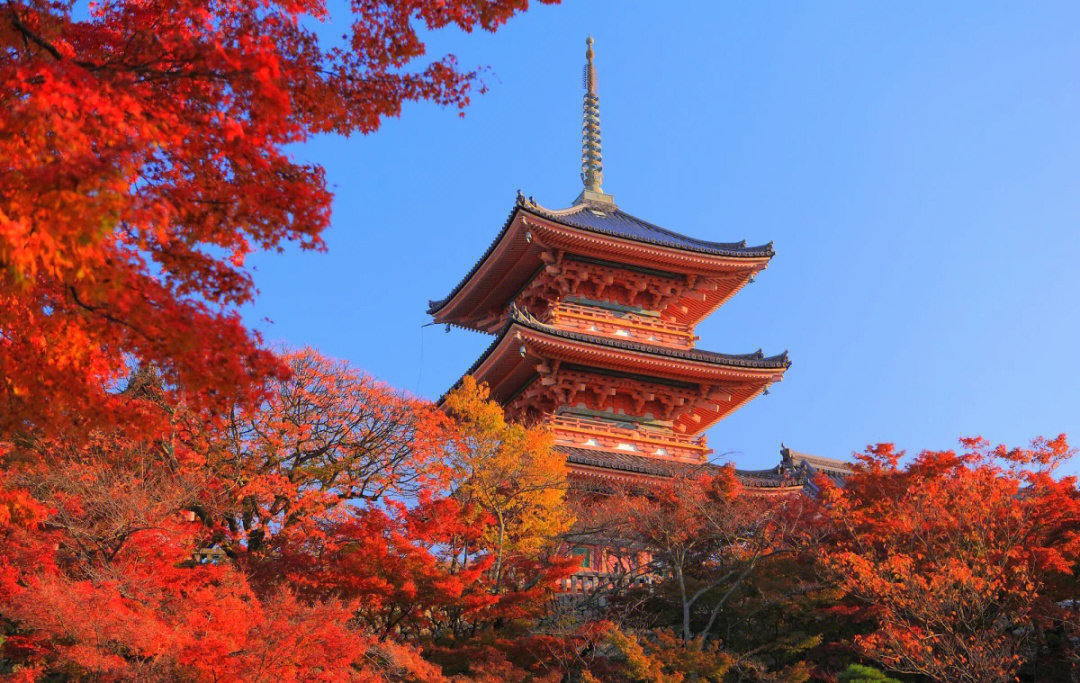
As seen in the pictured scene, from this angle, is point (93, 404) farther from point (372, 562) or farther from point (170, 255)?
point (372, 562)

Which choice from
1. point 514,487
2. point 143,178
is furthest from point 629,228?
point 143,178

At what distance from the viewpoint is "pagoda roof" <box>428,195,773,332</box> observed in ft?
85.6

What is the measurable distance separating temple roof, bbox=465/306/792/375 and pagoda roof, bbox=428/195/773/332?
2.40 meters

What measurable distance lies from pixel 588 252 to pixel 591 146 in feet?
34.6

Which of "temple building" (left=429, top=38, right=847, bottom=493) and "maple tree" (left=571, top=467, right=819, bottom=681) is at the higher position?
"temple building" (left=429, top=38, right=847, bottom=493)

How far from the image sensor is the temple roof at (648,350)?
23.8 meters

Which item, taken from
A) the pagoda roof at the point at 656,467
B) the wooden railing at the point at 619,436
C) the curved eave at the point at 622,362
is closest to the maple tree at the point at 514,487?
the pagoda roof at the point at 656,467

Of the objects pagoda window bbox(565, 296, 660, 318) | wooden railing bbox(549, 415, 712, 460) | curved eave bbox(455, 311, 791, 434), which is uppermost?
pagoda window bbox(565, 296, 660, 318)

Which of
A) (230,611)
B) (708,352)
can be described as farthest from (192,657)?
(708,352)

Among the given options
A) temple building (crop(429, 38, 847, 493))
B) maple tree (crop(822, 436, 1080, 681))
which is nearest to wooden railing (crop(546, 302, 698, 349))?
temple building (crop(429, 38, 847, 493))

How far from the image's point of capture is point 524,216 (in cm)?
2550

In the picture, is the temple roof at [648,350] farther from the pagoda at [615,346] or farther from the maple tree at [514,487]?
the maple tree at [514,487]

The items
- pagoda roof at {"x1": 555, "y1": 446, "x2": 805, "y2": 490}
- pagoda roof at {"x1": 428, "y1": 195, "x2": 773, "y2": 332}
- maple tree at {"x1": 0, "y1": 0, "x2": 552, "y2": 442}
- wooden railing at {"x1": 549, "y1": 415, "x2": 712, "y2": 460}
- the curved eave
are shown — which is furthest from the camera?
pagoda roof at {"x1": 428, "y1": 195, "x2": 773, "y2": 332}

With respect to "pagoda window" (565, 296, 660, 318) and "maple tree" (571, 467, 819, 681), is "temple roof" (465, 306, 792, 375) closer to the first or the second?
"pagoda window" (565, 296, 660, 318)
